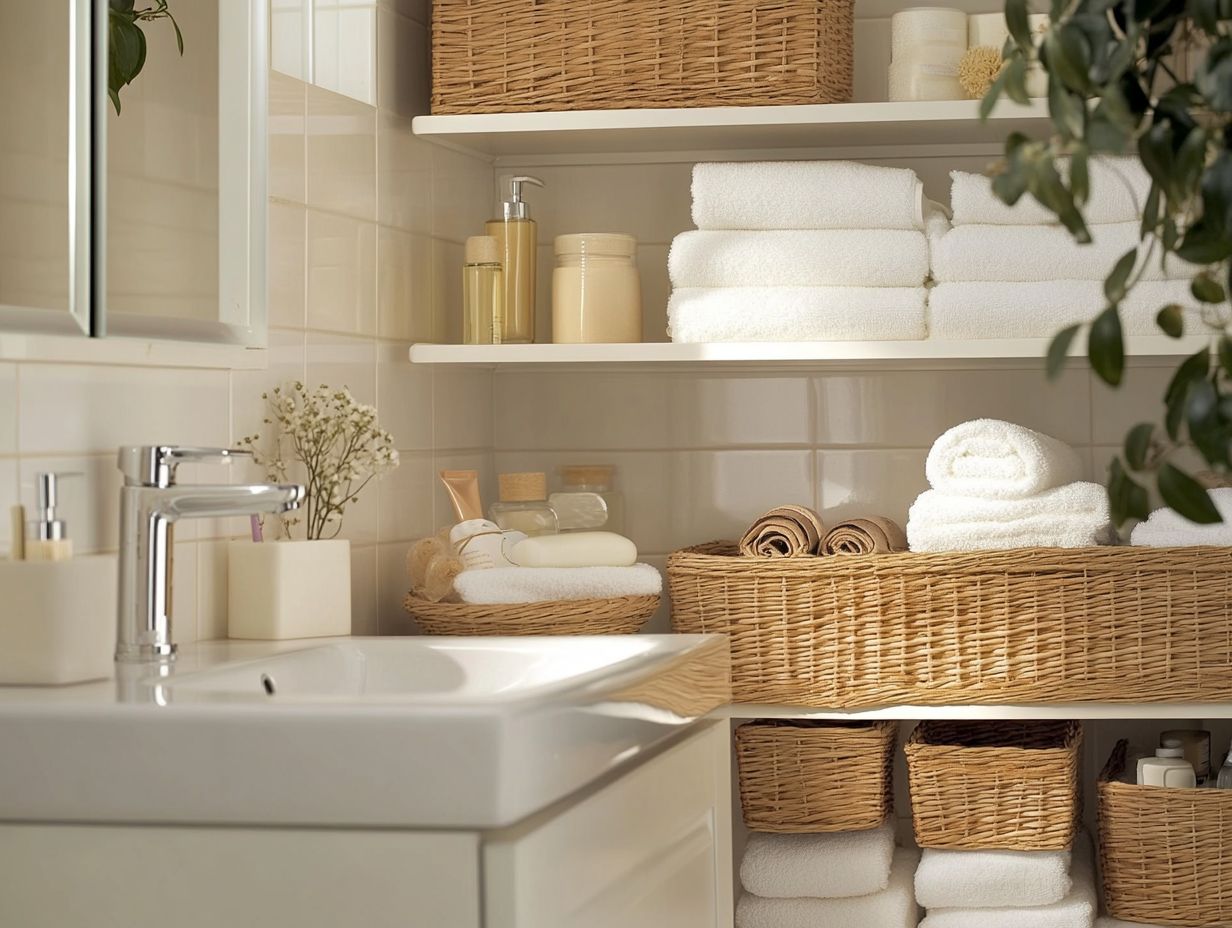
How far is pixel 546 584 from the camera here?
1.75m

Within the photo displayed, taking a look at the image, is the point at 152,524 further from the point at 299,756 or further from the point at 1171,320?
the point at 1171,320

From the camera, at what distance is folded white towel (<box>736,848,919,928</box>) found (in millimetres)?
1861

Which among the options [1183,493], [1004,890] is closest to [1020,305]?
[1004,890]

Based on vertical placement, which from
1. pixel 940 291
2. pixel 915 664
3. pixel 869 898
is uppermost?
pixel 940 291

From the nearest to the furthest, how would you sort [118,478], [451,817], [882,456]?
[451,817] < [118,478] < [882,456]

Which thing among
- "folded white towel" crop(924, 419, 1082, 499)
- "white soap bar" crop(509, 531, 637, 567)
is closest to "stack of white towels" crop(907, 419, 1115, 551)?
"folded white towel" crop(924, 419, 1082, 499)

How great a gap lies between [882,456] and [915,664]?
398mm

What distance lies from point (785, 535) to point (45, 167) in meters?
0.95

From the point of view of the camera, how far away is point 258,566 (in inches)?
59.2

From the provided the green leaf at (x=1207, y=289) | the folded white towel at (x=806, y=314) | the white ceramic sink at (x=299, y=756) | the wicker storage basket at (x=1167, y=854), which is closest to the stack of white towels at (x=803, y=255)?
the folded white towel at (x=806, y=314)

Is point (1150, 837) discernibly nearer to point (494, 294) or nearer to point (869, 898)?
point (869, 898)

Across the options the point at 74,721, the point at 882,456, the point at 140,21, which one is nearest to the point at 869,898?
the point at 882,456

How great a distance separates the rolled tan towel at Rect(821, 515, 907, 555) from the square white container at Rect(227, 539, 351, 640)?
0.62m

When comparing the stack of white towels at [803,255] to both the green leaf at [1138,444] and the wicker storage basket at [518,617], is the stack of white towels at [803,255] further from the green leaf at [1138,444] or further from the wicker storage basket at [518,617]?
the green leaf at [1138,444]
